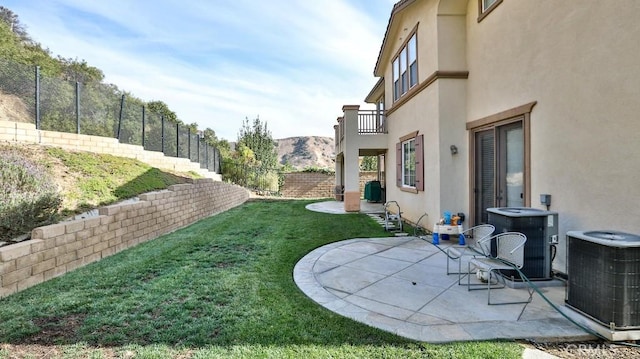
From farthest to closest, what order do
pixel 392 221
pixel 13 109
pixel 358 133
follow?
1. pixel 358 133
2. pixel 392 221
3. pixel 13 109

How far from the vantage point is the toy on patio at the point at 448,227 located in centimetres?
652

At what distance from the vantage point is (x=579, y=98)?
411 cm

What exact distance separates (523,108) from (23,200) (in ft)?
27.1

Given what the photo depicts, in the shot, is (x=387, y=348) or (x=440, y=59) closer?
(x=387, y=348)

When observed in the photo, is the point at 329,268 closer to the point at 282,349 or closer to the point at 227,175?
the point at 282,349

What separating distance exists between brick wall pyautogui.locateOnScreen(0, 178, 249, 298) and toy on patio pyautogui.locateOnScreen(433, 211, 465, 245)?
6.42m

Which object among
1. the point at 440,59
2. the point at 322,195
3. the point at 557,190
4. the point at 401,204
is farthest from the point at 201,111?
the point at 557,190

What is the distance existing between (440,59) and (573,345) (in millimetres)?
6063

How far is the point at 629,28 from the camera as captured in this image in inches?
137

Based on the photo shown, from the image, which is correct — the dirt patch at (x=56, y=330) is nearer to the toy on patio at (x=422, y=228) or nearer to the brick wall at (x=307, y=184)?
the toy on patio at (x=422, y=228)

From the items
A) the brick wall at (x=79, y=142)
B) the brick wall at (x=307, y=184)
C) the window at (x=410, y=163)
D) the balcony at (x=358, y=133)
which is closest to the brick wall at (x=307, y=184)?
the brick wall at (x=307, y=184)

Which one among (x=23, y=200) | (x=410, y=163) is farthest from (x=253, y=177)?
(x=23, y=200)

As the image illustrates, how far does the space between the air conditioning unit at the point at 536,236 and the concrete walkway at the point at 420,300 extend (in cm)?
20

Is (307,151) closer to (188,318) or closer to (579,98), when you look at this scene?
(579,98)
